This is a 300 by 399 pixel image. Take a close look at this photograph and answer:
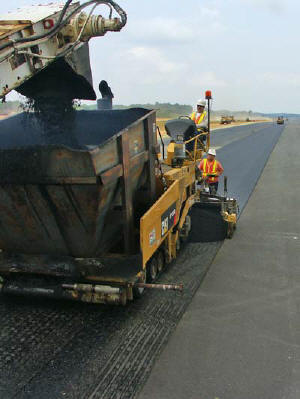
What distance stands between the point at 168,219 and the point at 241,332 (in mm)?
1756

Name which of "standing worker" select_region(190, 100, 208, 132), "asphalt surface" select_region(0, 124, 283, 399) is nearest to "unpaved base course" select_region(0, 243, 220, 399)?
"asphalt surface" select_region(0, 124, 283, 399)

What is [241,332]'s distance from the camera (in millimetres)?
4523

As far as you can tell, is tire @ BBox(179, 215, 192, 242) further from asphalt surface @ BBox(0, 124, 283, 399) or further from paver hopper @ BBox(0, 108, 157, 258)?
paver hopper @ BBox(0, 108, 157, 258)

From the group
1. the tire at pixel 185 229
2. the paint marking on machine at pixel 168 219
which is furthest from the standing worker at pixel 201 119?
the paint marking on machine at pixel 168 219

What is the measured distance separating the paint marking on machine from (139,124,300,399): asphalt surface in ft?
3.14

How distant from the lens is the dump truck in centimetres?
401

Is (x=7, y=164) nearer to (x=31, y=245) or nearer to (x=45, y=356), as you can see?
(x=31, y=245)

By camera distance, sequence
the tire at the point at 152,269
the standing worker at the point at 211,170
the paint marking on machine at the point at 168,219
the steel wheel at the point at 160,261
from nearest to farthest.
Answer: the paint marking on machine at the point at 168,219
the tire at the point at 152,269
the steel wheel at the point at 160,261
the standing worker at the point at 211,170

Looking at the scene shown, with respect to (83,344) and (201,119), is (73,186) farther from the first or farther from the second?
(201,119)

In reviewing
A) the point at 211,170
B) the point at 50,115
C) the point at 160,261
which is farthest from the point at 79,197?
the point at 211,170

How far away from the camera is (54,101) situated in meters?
5.03

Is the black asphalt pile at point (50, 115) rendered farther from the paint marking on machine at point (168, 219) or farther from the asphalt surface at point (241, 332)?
the asphalt surface at point (241, 332)

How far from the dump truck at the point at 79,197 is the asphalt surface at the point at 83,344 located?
31 cm

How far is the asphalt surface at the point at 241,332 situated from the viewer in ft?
11.9
